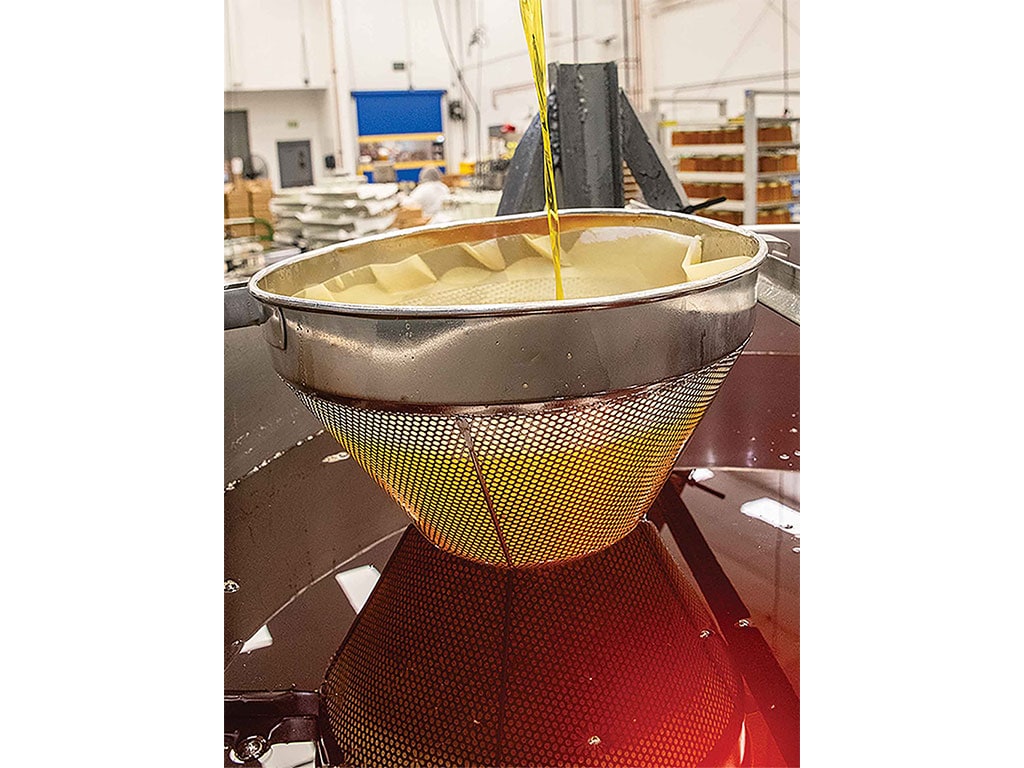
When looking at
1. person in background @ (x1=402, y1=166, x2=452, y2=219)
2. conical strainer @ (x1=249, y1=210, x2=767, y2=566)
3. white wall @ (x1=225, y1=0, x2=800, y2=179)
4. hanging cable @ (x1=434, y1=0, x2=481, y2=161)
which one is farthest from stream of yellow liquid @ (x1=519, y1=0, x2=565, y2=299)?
hanging cable @ (x1=434, y1=0, x2=481, y2=161)

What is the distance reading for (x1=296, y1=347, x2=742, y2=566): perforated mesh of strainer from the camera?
0.48 metres

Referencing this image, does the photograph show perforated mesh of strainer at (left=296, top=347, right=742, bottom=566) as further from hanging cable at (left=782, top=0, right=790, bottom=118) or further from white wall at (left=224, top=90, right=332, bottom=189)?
white wall at (left=224, top=90, right=332, bottom=189)

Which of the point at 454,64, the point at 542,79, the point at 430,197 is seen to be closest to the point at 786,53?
the point at 430,197

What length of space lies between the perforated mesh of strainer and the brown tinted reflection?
0.10 ft

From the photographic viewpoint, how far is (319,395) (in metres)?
0.50

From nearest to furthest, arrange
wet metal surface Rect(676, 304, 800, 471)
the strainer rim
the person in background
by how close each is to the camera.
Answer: the strainer rim
wet metal surface Rect(676, 304, 800, 471)
the person in background

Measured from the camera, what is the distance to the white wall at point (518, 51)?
5035 mm

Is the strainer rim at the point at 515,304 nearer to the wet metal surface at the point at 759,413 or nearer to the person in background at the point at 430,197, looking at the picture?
the wet metal surface at the point at 759,413

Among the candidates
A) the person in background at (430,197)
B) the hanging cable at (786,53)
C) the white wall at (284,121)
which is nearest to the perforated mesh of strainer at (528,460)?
the person in background at (430,197)

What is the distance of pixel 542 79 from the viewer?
0.66 metres

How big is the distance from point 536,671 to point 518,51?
679 centimetres

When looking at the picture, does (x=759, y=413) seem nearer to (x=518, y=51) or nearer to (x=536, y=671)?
(x=536, y=671)

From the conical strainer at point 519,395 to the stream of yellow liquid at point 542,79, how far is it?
170 millimetres

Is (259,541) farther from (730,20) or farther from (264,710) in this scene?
A: (730,20)
